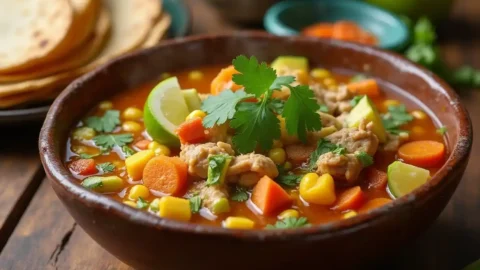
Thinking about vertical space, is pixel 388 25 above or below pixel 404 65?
below

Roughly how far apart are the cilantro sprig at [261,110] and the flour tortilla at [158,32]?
5.05ft

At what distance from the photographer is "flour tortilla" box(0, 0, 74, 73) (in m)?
3.92

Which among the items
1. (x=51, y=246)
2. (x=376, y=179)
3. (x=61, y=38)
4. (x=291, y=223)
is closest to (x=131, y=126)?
(x=51, y=246)

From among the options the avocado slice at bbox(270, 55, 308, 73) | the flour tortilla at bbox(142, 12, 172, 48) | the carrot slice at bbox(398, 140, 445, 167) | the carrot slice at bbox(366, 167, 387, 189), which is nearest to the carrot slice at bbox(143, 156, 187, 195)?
the carrot slice at bbox(366, 167, 387, 189)

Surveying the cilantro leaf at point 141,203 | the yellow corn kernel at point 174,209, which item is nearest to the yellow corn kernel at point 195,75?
the cilantro leaf at point 141,203

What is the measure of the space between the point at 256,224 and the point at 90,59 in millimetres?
2047

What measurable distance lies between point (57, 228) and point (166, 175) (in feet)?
2.81

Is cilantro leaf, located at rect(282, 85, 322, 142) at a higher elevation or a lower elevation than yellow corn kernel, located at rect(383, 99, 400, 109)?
higher

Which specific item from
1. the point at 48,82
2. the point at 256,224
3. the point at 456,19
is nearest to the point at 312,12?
the point at 456,19

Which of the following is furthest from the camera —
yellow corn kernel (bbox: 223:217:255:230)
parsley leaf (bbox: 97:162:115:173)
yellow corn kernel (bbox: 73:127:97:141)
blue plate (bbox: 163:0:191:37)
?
blue plate (bbox: 163:0:191:37)

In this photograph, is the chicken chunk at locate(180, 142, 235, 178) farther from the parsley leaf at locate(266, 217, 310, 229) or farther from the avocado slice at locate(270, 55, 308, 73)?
the avocado slice at locate(270, 55, 308, 73)

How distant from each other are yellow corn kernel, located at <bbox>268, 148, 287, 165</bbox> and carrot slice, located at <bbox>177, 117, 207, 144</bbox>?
0.30 meters

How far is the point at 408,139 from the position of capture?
3.23 meters

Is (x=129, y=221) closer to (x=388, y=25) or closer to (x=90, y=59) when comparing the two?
(x=90, y=59)
